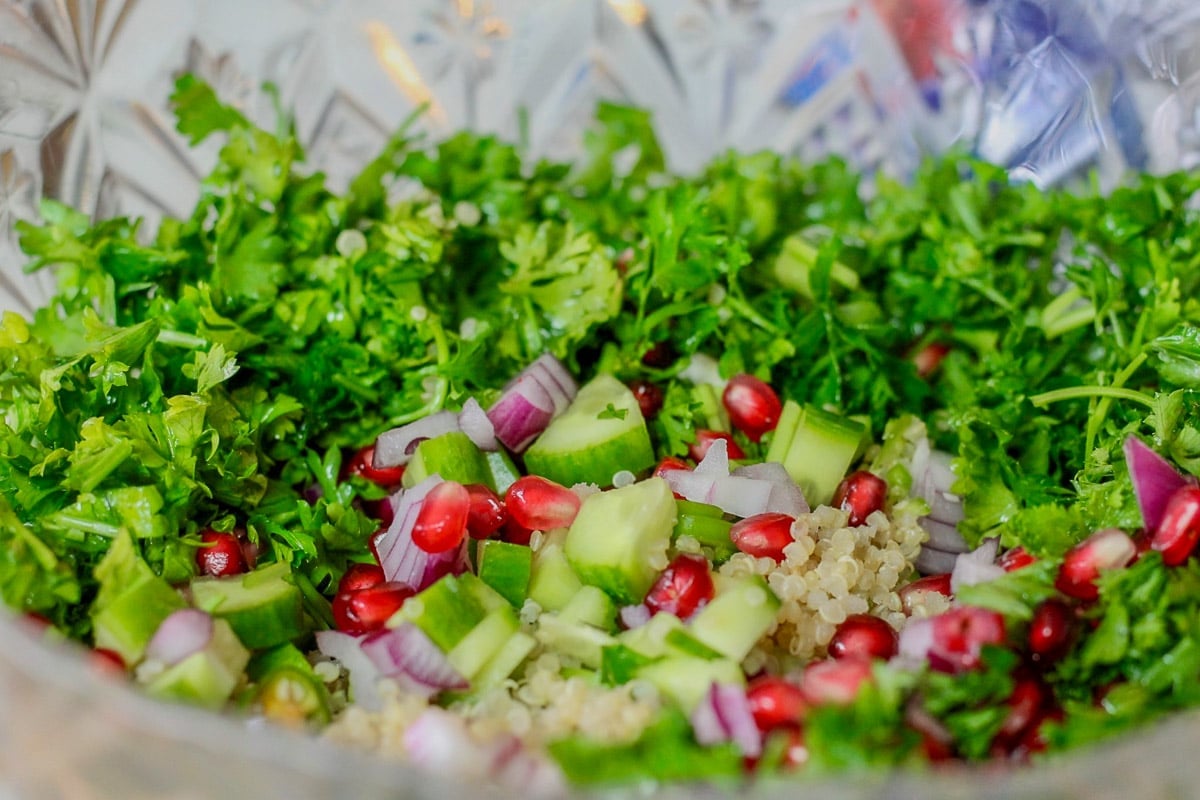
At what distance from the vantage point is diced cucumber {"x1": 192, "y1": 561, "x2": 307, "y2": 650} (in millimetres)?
1469

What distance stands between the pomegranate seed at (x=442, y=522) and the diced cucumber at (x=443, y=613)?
90 mm

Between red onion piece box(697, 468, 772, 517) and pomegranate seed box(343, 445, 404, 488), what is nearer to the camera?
red onion piece box(697, 468, 772, 517)

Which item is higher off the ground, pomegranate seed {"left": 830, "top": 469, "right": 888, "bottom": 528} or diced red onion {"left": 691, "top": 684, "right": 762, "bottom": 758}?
diced red onion {"left": 691, "top": 684, "right": 762, "bottom": 758}

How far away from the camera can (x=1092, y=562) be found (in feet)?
4.63

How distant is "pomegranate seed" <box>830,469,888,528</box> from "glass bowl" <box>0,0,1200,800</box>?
106 cm

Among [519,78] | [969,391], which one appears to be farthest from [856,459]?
[519,78]

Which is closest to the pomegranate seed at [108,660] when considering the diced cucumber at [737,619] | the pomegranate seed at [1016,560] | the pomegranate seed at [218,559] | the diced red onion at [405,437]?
the pomegranate seed at [218,559]

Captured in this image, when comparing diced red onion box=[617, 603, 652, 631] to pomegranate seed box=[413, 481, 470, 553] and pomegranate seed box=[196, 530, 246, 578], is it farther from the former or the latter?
pomegranate seed box=[196, 530, 246, 578]

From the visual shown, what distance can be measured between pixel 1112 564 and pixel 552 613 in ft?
2.43

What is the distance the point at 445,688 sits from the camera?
4.69 feet

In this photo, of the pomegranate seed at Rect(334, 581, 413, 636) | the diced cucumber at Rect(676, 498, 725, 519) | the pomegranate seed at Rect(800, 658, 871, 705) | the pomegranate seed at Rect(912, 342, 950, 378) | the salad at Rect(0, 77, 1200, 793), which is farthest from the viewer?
the pomegranate seed at Rect(912, 342, 950, 378)

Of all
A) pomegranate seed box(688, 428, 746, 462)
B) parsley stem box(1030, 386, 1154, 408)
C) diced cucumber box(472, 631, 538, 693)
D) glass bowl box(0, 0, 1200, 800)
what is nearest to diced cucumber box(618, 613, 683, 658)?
diced cucumber box(472, 631, 538, 693)

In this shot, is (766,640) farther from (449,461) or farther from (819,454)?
(449,461)

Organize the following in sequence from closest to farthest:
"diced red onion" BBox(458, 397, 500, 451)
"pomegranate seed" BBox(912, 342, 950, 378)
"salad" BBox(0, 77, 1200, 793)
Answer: "salad" BBox(0, 77, 1200, 793) → "diced red onion" BBox(458, 397, 500, 451) → "pomegranate seed" BBox(912, 342, 950, 378)
